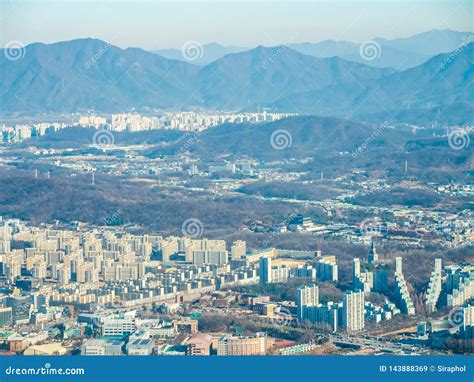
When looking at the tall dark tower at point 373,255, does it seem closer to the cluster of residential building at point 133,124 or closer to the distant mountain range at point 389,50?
the distant mountain range at point 389,50

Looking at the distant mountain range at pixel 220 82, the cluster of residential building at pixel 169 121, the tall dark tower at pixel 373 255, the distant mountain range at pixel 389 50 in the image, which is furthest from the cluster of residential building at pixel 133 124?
the tall dark tower at pixel 373 255

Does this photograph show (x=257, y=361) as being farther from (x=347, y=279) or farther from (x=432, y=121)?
(x=432, y=121)

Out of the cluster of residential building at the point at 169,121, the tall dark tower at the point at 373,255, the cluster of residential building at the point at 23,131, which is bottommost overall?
the tall dark tower at the point at 373,255

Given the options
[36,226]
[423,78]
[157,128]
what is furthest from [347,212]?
[423,78]

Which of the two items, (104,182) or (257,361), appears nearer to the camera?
(257,361)

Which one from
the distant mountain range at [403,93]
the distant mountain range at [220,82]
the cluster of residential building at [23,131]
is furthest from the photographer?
the distant mountain range at [220,82]
